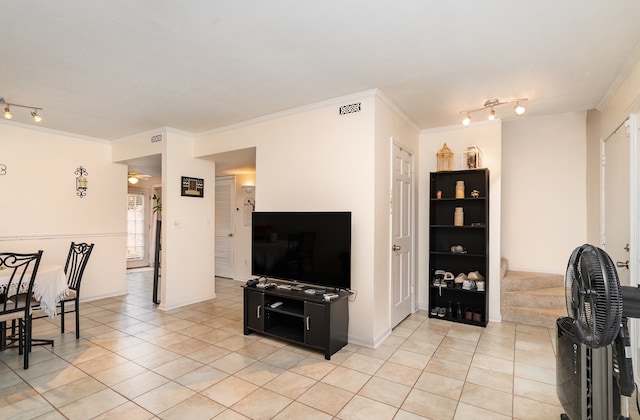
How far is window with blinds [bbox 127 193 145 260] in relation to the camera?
8188 mm

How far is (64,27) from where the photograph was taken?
2158 mm

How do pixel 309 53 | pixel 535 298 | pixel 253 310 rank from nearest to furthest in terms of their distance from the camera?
pixel 309 53 → pixel 253 310 → pixel 535 298

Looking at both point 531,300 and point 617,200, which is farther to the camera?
point 531,300

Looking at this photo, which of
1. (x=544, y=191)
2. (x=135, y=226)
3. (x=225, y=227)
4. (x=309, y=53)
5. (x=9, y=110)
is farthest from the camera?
(x=135, y=226)

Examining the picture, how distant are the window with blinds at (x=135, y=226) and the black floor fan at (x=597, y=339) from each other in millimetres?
8880

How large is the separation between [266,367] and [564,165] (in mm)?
4498

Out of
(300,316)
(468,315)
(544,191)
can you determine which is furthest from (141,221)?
(544,191)

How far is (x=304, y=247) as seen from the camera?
336 centimetres

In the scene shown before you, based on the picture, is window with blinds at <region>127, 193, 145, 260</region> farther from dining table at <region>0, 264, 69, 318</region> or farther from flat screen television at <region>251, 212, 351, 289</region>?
flat screen television at <region>251, 212, 351, 289</region>

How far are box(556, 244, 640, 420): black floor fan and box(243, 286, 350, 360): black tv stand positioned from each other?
1.81m

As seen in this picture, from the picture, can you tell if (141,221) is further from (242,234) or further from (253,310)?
(253,310)

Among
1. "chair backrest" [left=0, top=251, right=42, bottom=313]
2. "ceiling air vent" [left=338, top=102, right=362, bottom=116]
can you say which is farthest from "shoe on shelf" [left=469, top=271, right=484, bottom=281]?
"chair backrest" [left=0, top=251, right=42, bottom=313]

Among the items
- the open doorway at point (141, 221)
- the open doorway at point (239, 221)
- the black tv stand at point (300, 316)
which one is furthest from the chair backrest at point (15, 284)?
the open doorway at point (141, 221)

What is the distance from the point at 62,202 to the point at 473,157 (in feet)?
19.4
